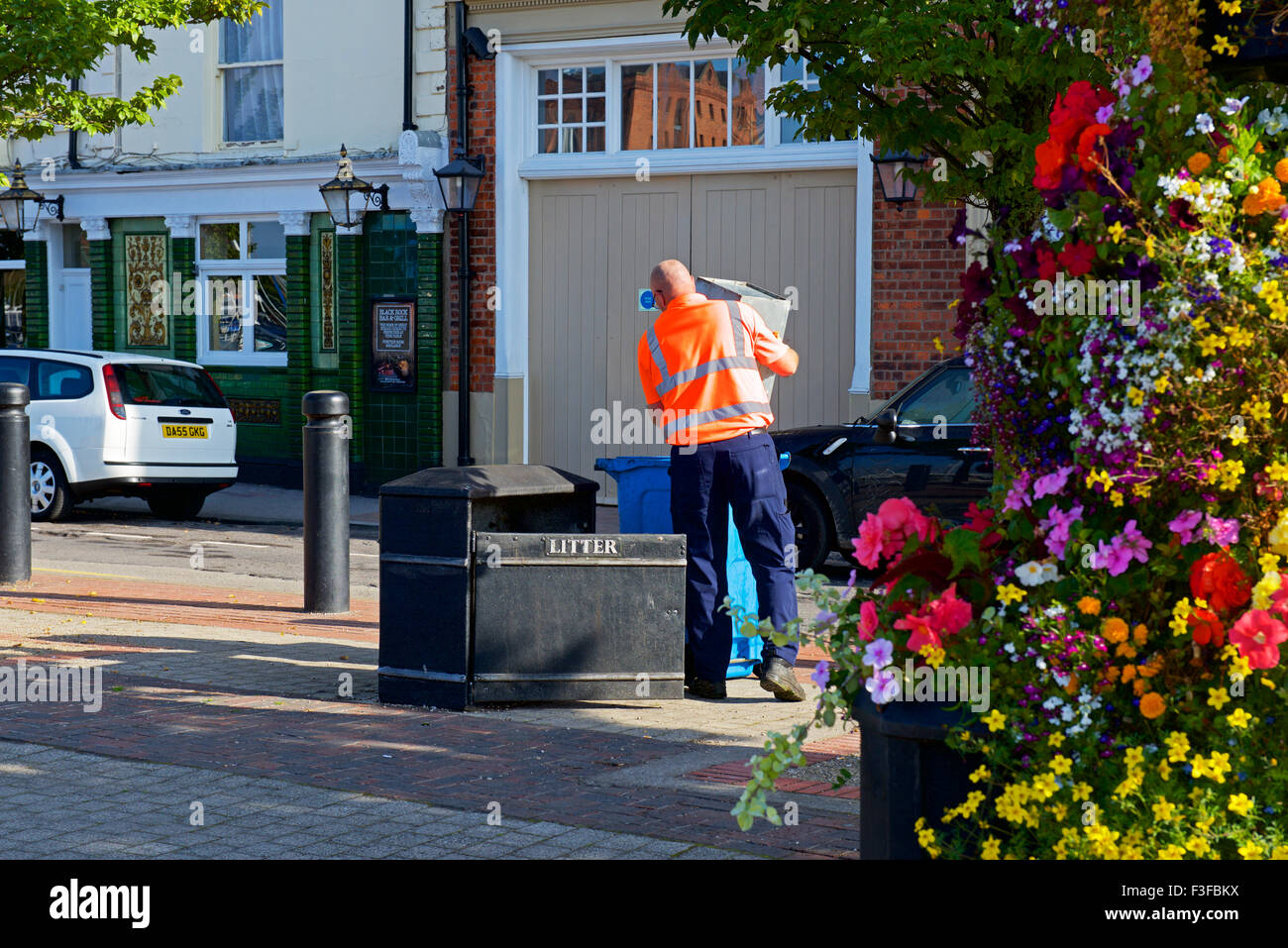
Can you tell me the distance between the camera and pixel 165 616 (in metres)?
9.27

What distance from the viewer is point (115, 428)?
14.7m

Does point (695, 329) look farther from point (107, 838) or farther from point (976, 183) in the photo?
point (107, 838)

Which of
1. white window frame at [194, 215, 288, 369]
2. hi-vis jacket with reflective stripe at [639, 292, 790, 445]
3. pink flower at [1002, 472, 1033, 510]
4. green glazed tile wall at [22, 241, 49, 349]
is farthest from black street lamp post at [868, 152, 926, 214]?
green glazed tile wall at [22, 241, 49, 349]

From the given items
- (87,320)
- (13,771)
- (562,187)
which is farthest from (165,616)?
(87,320)

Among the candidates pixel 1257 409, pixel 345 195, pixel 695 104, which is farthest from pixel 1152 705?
pixel 345 195

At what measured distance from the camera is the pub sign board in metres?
17.6

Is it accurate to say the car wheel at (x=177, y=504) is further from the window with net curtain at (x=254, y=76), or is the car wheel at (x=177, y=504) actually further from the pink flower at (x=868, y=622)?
the pink flower at (x=868, y=622)

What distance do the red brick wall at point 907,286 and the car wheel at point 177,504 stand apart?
670 centimetres

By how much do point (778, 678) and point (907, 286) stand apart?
8.81 m

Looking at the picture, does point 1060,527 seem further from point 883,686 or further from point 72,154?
point 72,154

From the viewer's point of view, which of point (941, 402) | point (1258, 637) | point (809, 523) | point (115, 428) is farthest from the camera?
point (115, 428)

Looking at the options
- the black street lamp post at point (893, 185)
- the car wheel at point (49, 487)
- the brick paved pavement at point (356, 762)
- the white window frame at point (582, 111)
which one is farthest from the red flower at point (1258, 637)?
the white window frame at point (582, 111)

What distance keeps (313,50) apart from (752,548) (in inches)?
517

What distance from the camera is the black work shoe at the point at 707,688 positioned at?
269 inches
